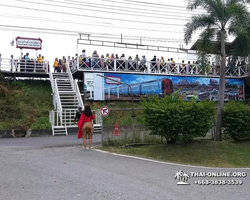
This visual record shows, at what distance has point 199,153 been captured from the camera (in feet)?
37.0

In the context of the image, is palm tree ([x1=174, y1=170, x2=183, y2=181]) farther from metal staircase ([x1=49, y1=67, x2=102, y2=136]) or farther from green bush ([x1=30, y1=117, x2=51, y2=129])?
green bush ([x1=30, y1=117, x2=51, y2=129])

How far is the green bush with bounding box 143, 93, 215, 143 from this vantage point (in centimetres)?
1147

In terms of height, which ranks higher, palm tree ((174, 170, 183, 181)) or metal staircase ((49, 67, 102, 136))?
metal staircase ((49, 67, 102, 136))

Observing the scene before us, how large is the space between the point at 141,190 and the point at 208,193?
1.31 meters

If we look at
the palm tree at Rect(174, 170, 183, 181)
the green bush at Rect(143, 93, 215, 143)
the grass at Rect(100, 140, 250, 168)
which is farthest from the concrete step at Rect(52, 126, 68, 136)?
the palm tree at Rect(174, 170, 183, 181)

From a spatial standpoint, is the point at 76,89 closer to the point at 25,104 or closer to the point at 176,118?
the point at 25,104

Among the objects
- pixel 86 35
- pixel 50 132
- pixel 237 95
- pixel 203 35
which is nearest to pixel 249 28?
pixel 203 35

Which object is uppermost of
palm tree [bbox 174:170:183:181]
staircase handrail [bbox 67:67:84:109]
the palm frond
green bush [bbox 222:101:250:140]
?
the palm frond

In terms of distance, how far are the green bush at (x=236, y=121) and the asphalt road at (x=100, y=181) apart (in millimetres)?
4037

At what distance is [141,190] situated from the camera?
655cm

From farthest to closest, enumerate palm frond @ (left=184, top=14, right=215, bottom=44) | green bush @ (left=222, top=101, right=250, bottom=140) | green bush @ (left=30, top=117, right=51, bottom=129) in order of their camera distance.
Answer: green bush @ (left=30, top=117, right=51, bottom=129), palm frond @ (left=184, top=14, right=215, bottom=44), green bush @ (left=222, top=101, right=250, bottom=140)

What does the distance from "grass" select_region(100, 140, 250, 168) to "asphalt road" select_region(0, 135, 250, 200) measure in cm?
115

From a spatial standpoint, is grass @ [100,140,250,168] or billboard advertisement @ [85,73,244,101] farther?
billboard advertisement @ [85,73,244,101]

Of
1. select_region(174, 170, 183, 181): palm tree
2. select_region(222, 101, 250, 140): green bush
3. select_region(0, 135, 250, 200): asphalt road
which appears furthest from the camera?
select_region(222, 101, 250, 140): green bush
